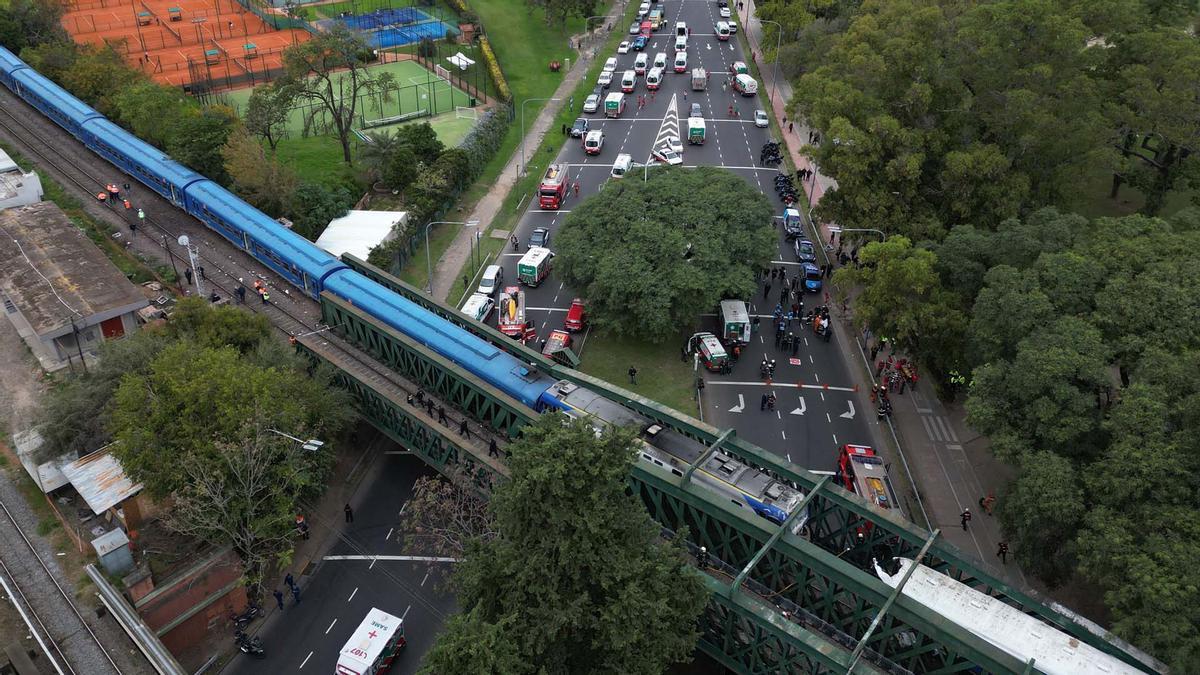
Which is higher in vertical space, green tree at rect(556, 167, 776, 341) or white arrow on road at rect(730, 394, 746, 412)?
green tree at rect(556, 167, 776, 341)

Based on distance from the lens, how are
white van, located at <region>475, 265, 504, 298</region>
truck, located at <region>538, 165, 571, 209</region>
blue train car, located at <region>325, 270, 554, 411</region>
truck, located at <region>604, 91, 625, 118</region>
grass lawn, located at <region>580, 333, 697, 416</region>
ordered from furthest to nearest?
1. truck, located at <region>604, 91, 625, 118</region>
2. truck, located at <region>538, 165, 571, 209</region>
3. white van, located at <region>475, 265, 504, 298</region>
4. grass lawn, located at <region>580, 333, 697, 416</region>
5. blue train car, located at <region>325, 270, 554, 411</region>

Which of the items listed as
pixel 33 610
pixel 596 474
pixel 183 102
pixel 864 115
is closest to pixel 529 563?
pixel 596 474

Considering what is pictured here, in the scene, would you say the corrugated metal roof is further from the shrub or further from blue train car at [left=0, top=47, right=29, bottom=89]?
the shrub

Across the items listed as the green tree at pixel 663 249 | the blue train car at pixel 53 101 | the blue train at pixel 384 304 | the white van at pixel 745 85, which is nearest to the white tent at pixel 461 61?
the white van at pixel 745 85

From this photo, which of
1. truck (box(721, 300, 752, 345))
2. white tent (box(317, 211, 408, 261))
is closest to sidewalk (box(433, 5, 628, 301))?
white tent (box(317, 211, 408, 261))

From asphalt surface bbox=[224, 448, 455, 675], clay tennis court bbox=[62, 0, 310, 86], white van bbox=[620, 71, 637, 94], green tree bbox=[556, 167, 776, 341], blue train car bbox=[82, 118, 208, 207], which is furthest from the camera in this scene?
white van bbox=[620, 71, 637, 94]

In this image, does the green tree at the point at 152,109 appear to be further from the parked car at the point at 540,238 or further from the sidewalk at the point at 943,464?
the sidewalk at the point at 943,464

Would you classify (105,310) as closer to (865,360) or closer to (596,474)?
(596,474)

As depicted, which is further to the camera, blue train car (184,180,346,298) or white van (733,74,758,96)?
white van (733,74,758,96)

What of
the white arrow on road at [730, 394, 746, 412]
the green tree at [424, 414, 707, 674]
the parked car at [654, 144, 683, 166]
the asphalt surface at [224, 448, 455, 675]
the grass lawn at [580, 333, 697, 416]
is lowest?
the asphalt surface at [224, 448, 455, 675]
